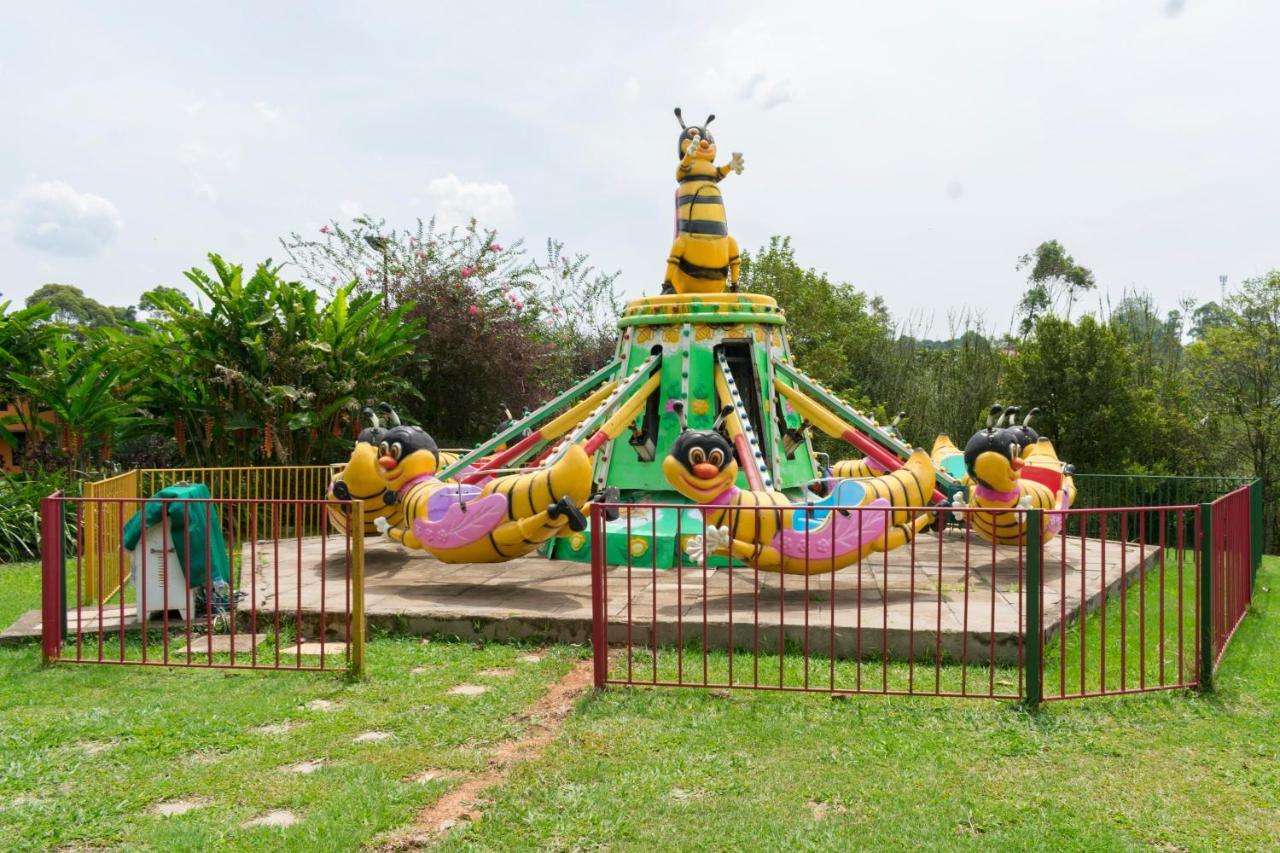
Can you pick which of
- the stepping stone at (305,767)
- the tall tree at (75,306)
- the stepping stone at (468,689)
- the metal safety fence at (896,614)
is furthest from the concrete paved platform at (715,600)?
the tall tree at (75,306)

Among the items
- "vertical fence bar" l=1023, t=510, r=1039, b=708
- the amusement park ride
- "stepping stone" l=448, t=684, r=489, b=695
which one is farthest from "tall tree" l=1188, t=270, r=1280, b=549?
"stepping stone" l=448, t=684, r=489, b=695

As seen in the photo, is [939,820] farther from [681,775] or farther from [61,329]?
[61,329]

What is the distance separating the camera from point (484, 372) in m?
17.1

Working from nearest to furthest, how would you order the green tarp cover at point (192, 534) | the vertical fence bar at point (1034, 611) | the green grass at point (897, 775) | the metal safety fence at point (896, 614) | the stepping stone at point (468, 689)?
1. the green grass at point (897, 775)
2. the vertical fence bar at point (1034, 611)
3. the metal safety fence at point (896, 614)
4. the stepping stone at point (468, 689)
5. the green tarp cover at point (192, 534)

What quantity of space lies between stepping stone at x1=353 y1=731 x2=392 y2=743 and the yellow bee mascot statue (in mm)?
6457

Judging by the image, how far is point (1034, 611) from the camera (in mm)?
5016

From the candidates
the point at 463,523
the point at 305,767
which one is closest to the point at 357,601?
the point at 305,767

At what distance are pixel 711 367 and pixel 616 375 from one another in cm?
118

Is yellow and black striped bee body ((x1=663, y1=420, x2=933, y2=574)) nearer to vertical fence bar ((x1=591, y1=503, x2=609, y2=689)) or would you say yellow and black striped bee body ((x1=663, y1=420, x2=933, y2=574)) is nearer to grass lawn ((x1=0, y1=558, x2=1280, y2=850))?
grass lawn ((x1=0, y1=558, x2=1280, y2=850))

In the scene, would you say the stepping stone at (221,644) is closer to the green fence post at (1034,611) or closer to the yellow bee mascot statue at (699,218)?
the green fence post at (1034,611)

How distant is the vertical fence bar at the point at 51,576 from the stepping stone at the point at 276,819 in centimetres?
311

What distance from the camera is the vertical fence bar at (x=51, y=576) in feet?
20.0

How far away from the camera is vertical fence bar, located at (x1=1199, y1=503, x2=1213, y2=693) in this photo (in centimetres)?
541

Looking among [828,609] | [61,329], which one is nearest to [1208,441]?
[828,609]
